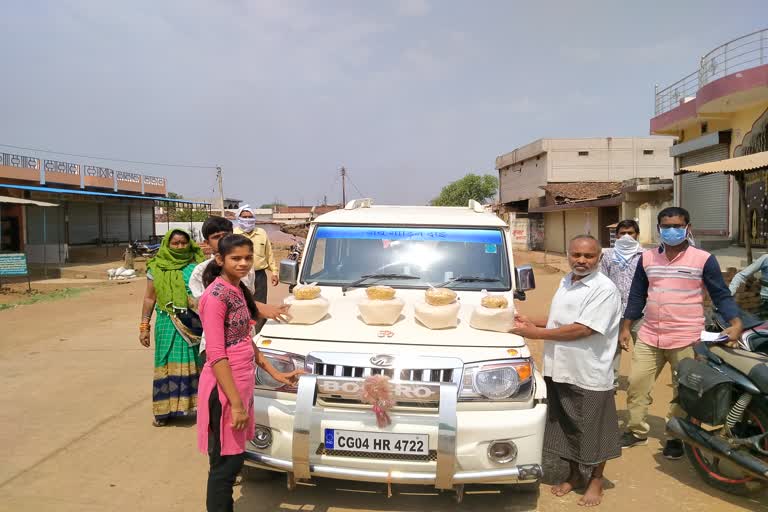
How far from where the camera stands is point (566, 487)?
150 inches

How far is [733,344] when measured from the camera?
4.02 m

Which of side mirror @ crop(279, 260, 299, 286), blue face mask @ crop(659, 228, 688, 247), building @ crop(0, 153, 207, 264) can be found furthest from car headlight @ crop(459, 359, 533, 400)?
building @ crop(0, 153, 207, 264)

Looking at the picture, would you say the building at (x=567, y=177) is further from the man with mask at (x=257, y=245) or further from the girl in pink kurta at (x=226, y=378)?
the girl in pink kurta at (x=226, y=378)

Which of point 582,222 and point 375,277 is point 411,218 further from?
point 582,222

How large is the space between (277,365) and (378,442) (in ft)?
2.52

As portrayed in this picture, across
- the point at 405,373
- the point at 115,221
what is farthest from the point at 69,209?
the point at 405,373

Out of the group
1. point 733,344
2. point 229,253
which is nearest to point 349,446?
point 229,253

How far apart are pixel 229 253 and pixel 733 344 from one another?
3484 mm

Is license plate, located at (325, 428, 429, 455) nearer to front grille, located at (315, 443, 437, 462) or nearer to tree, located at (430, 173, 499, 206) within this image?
front grille, located at (315, 443, 437, 462)

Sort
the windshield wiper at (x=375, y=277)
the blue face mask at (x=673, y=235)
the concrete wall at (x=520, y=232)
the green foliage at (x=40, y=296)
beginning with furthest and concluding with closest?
the concrete wall at (x=520, y=232) → the green foliage at (x=40, y=296) → the windshield wiper at (x=375, y=277) → the blue face mask at (x=673, y=235)

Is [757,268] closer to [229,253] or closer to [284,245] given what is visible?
[229,253]

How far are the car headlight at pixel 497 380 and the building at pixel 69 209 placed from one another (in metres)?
20.1

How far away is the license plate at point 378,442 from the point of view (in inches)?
119

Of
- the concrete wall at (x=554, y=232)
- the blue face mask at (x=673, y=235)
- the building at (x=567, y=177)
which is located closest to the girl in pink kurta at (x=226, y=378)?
the blue face mask at (x=673, y=235)
